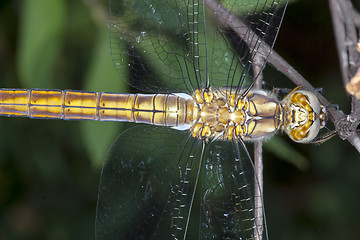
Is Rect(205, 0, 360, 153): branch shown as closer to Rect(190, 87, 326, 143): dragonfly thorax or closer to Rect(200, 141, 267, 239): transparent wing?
Rect(190, 87, 326, 143): dragonfly thorax

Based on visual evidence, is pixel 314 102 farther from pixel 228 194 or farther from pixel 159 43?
pixel 159 43

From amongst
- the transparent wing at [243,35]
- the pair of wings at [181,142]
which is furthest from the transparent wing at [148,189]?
the transparent wing at [243,35]

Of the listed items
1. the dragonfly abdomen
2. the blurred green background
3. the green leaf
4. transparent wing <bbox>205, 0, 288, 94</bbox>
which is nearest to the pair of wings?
transparent wing <bbox>205, 0, 288, 94</bbox>

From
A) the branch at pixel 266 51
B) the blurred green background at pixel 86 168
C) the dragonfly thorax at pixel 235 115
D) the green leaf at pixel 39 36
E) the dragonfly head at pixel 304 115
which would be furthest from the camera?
the blurred green background at pixel 86 168

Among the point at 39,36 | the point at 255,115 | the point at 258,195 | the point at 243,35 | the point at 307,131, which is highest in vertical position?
the point at 39,36

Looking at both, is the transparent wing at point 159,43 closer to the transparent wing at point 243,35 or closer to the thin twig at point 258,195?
the transparent wing at point 243,35

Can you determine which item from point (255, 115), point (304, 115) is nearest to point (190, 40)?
point (255, 115)

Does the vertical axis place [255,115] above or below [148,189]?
above
